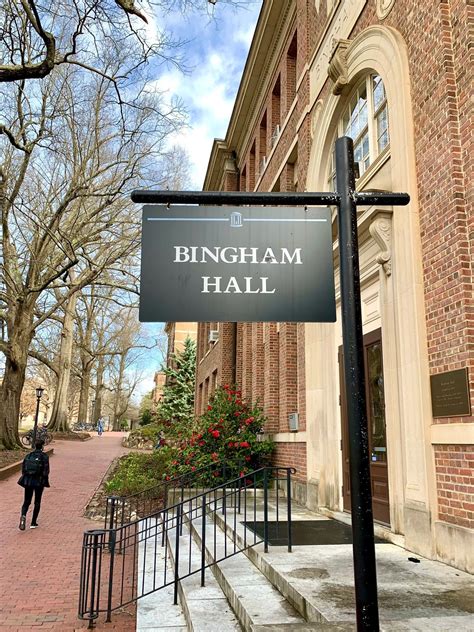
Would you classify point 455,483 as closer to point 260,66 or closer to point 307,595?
point 307,595

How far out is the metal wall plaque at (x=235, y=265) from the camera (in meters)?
2.90

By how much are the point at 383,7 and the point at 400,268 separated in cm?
385

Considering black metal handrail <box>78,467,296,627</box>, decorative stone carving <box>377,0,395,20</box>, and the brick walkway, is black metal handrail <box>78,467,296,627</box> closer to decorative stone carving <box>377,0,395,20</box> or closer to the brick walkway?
the brick walkway

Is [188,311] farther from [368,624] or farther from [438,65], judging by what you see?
[438,65]

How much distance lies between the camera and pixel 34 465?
10211 millimetres

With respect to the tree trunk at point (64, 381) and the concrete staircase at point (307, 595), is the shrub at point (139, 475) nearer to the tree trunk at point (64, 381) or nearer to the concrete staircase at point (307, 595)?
the concrete staircase at point (307, 595)

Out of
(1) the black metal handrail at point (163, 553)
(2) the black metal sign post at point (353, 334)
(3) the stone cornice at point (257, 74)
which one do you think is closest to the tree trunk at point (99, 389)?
(3) the stone cornice at point (257, 74)

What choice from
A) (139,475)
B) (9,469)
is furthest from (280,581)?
(9,469)

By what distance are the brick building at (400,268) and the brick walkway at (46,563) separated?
11.1ft

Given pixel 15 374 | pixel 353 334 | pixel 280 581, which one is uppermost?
pixel 15 374

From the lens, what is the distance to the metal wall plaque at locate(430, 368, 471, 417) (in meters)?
5.17

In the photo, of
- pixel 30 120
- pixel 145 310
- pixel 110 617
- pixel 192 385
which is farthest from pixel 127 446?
pixel 145 310

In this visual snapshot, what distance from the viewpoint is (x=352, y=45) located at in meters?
8.42

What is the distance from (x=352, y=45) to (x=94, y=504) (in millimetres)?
→ 10841
